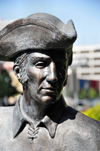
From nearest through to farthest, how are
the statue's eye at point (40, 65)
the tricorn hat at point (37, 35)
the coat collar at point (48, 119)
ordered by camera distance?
the tricorn hat at point (37, 35) → the statue's eye at point (40, 65) → the coat collar at point (48, 119)

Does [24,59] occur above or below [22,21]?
below

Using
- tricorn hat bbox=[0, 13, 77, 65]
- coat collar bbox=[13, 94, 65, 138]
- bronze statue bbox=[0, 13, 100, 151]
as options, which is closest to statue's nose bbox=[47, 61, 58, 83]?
bronze statue bbox=[0, 13, 100, 151]

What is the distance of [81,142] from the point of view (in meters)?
3.01

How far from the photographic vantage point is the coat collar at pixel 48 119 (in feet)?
10.1

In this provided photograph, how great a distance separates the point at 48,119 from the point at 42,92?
0.38m

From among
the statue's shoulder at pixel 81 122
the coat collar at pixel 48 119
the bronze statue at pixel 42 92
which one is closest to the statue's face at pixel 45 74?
the bronze statue at pixel 42 92

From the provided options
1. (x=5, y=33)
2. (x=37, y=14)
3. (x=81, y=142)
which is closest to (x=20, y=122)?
(x=81, y=142)

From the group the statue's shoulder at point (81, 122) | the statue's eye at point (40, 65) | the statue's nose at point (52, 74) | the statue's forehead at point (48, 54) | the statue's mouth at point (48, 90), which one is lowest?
the statue's shoulder at point (81, 122)

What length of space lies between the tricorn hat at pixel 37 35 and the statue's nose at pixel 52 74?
0.59 ft

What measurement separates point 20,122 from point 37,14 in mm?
1248

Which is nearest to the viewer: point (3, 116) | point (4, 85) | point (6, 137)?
point (6, 137)

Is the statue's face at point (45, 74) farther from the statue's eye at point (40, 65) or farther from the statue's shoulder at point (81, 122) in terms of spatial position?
the statue's shoulder at point (81, 122)

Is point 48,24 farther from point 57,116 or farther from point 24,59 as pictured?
point 57,116

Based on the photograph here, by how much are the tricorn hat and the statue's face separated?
3.5 inches
